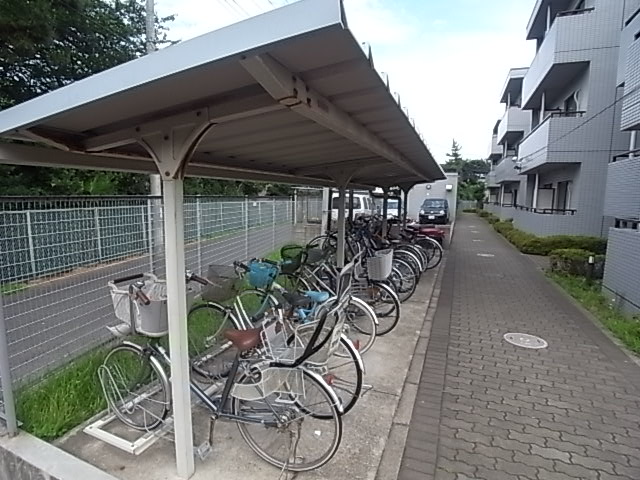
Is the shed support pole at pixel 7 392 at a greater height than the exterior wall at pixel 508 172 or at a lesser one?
lesser

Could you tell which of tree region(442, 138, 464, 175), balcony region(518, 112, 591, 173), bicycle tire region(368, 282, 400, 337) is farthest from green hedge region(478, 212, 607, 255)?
tree region(442, 138, 464, 175)

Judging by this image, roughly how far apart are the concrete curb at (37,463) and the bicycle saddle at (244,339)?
37.6 inches

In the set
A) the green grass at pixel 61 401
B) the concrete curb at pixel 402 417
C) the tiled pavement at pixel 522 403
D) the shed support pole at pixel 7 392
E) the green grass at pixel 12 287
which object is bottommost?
the tiled pavement at pixel 522 403

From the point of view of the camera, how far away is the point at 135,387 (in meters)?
2.85

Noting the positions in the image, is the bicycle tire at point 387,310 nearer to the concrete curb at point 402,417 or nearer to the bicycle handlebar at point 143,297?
the concrete curb at point 402,417

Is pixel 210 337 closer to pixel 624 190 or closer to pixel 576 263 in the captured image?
pixel 624 190

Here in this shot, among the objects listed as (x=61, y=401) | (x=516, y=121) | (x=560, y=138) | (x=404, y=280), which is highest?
(x=516, y=121)

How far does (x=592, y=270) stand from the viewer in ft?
26.2

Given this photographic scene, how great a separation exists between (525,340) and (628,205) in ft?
11.4

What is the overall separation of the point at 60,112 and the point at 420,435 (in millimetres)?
2868

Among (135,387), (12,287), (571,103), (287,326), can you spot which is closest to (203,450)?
(135,387)

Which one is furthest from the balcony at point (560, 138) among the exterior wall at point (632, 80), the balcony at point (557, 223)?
the exterior wall at point (632, 80)

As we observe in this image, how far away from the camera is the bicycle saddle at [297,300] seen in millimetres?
3113

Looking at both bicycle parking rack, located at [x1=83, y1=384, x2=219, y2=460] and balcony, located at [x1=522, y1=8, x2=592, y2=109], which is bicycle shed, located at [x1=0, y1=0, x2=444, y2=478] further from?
balcony, located at [x1=522, y1=8, x2=592, y2=109]
